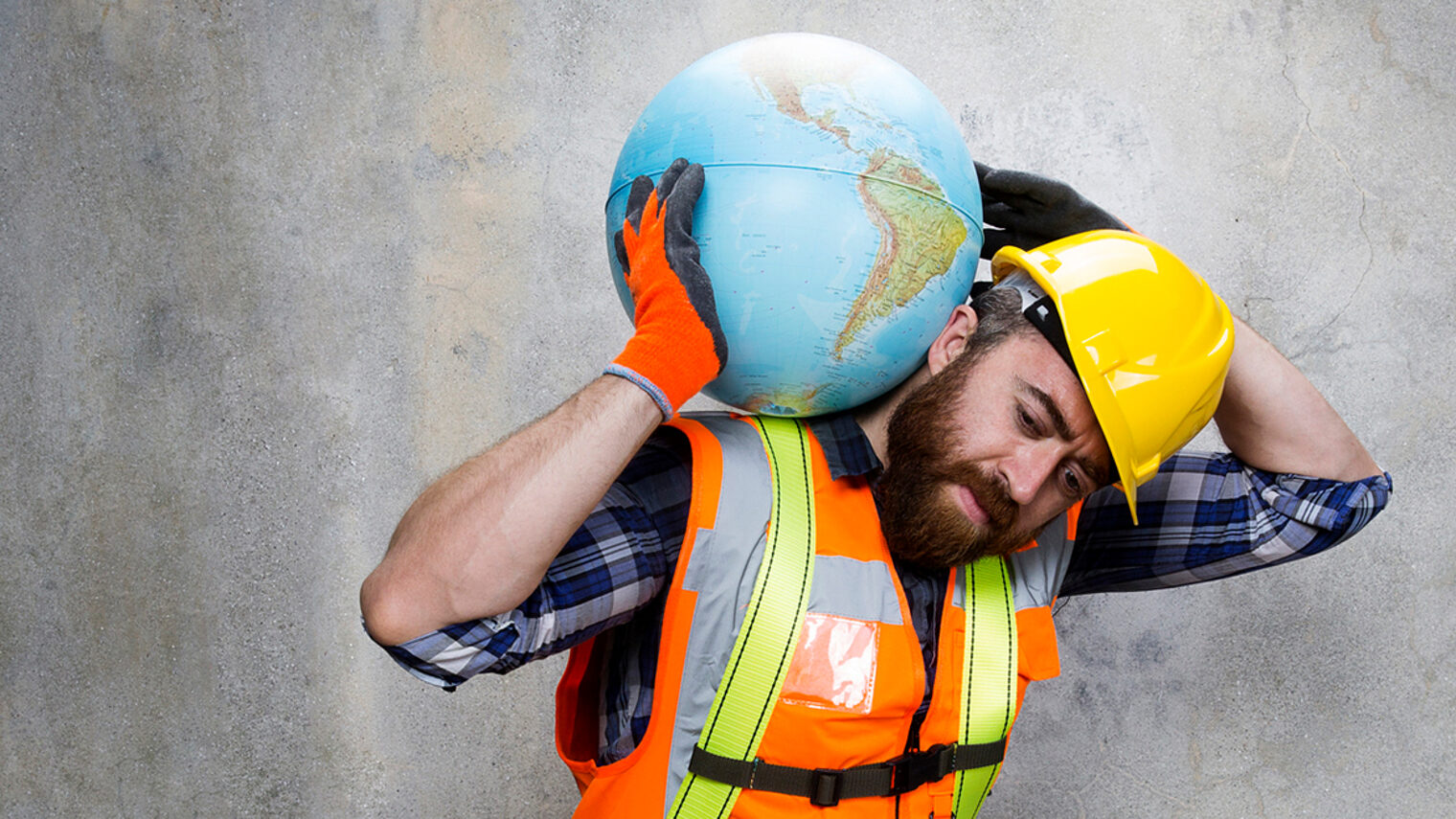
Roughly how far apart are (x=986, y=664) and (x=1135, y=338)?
1.99 ft

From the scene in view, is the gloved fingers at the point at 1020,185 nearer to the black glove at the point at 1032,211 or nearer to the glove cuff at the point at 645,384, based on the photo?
the black glove at the point at 1032,211

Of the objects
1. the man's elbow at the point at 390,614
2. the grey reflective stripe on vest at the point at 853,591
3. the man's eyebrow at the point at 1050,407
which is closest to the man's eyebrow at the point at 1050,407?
the man's eyebrow at the point at 1050,407

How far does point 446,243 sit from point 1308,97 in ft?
7.39

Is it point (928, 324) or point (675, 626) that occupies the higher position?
point (928, 324)

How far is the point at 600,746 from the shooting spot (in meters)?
1.61

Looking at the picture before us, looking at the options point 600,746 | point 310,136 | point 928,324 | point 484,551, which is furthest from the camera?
point 310,136

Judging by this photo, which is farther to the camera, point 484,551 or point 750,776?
point 750,776

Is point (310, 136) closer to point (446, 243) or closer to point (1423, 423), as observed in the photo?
point (446, 243)

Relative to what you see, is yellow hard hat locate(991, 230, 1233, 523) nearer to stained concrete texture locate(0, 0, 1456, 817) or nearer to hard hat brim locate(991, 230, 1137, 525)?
hard hat brim locate(991, 230, 1137, 525)

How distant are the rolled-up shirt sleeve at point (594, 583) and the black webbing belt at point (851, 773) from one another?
277 millimetres

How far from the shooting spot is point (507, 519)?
1.24m

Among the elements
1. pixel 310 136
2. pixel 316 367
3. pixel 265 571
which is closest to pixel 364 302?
pixel 316 367

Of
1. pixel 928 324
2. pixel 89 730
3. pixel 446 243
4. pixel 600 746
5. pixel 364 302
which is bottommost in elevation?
pixel 89 730

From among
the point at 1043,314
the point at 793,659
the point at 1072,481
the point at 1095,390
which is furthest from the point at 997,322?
the point at 793,659
